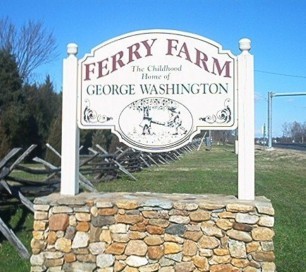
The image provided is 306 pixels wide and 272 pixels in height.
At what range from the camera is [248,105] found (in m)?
4.91

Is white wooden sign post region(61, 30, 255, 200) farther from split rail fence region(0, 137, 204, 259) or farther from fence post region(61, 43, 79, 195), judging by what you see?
split rail fence region(0, 137, 204, 259)

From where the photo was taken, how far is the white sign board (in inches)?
197

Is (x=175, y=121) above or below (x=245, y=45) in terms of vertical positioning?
below

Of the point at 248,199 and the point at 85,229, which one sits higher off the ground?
the point at 248,199

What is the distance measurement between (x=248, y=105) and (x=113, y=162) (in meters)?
11.6

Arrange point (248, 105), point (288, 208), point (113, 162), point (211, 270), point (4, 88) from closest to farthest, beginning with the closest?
1. point (211, 270)
2. point (248, 105)
3. point (288, 208)
4. point (113, 162)
5. point (4, 88)

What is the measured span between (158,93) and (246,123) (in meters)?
1.02

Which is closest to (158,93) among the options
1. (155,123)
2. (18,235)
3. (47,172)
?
(155,123)

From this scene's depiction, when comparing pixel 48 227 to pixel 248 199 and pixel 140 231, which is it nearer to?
pixel 140 231

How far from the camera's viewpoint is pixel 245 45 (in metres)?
4.96

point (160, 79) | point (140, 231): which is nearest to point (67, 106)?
point (160, 79)

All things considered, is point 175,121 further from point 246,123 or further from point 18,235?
point 18,235

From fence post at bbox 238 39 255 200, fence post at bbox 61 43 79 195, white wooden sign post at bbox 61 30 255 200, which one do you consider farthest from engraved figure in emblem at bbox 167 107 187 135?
fence post at bbox 61 43 79 195

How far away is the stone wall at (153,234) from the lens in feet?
14.9
